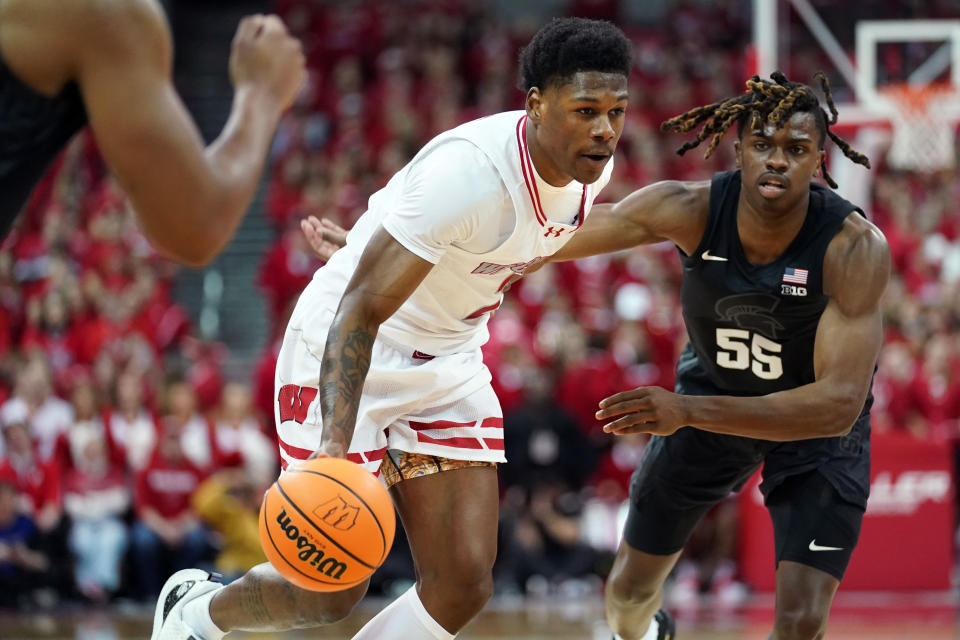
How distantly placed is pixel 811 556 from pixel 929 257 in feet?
28.7

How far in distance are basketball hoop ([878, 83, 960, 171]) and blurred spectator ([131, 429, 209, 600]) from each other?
20.2ft

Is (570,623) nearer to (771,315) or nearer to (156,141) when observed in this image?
(771,315)

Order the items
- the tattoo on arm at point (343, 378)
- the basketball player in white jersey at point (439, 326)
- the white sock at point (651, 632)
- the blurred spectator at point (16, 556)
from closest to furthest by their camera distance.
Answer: the tattoo on arm at point (343, 378) < the basketball player in white jersey at point (439, 326) < the white sock at point (651, 632) < the blurred spectator at point (16, 556)

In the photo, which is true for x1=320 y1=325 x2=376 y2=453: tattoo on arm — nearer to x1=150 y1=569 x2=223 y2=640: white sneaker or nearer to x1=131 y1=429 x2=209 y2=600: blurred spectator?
x1=150 y1=569 x2=223 y2=640: white sneaker

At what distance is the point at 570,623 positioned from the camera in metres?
8.09

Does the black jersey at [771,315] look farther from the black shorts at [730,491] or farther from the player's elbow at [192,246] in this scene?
the player's elbow at [192,246]

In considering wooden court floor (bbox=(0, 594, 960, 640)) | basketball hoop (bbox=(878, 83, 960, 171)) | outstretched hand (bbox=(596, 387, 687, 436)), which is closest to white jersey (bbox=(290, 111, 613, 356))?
outstretched hand (bbox=(596, 387, 687, 436))

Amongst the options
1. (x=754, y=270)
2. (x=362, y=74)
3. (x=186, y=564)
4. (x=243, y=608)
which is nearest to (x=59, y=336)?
(x=186, y=564)

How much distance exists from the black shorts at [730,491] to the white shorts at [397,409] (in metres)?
0.81

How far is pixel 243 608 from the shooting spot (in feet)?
14.5

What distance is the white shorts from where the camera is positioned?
4.35 metres

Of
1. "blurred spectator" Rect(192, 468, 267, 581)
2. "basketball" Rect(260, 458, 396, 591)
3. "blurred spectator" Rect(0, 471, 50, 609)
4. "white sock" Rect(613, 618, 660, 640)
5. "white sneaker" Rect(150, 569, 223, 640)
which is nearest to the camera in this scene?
"basketball" Rect(260, 458, 396, 591)

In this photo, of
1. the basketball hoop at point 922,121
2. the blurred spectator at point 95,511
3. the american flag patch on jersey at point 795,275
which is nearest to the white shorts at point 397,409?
the american flag patch on jersey at point 795,275

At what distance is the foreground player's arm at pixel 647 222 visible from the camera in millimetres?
4770
